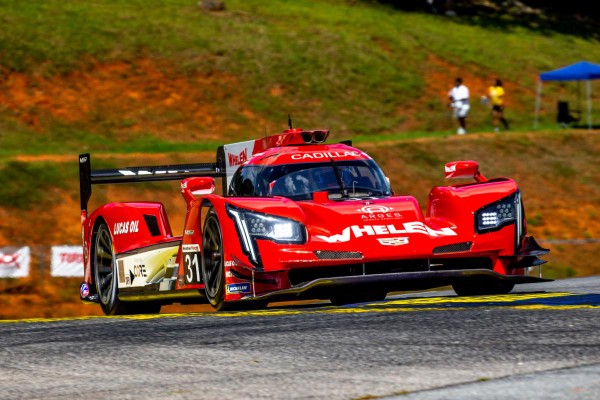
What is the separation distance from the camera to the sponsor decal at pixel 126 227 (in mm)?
12930

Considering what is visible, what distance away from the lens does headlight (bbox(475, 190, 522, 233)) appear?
11.2 metres

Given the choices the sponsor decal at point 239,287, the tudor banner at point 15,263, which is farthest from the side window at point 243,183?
the tudor banner at point 15,263

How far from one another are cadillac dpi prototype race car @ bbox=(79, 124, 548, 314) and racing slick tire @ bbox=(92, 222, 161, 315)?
27 mm

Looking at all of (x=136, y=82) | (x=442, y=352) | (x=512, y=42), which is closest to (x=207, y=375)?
(x=442, y=352)

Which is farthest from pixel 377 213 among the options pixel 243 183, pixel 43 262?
pixel 43 262

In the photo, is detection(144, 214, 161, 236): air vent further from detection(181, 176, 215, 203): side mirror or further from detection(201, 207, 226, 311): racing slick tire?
detection(201, 207, 226, 311): racing slick tire

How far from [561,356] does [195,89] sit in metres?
35.0

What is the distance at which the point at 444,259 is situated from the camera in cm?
1099

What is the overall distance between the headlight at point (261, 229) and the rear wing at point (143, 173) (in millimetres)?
3424

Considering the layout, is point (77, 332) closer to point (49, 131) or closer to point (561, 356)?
point (561, 356)

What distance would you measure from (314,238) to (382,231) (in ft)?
1.91

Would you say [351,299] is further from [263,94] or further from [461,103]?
[263,94]

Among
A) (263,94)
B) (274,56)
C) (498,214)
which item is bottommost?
(498,214)

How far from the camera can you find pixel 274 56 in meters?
44.4
